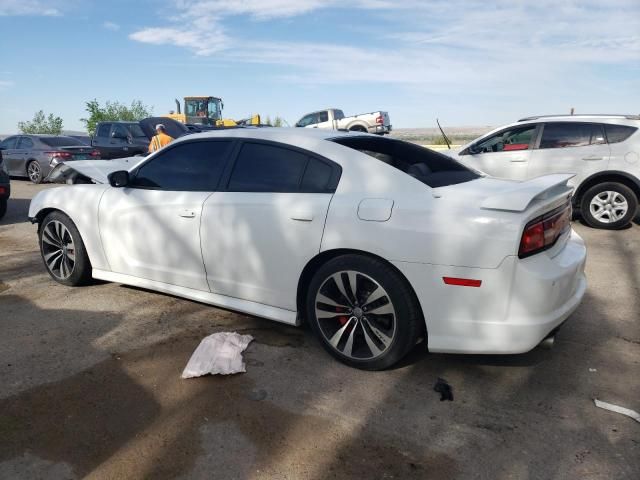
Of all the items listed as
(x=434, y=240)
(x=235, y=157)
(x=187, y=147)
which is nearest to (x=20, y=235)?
(x=187, y=147)

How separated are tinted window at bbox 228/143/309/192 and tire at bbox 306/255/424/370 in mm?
663

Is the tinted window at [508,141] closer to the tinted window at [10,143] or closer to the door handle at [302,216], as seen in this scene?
the door handle at [302,216]

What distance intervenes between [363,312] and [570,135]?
597cm

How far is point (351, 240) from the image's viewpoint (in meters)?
3.00

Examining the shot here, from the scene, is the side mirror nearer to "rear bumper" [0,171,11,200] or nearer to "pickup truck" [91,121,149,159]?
"rear bumper" [0,171,11,200]

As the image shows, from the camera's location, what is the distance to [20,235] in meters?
7.48

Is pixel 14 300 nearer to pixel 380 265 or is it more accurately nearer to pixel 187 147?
pixel 187 147

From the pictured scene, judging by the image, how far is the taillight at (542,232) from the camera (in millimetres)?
2695

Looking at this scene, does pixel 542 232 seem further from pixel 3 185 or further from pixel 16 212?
pixel 16 212

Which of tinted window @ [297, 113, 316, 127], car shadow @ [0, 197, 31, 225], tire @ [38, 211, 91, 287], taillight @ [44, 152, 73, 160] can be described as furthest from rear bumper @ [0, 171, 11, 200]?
tinted window @ [297, 113, 316, 127]

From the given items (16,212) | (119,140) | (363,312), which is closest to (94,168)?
(363,312)

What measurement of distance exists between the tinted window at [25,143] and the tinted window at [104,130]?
5.75 feet

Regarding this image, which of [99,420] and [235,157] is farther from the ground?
[235,157]

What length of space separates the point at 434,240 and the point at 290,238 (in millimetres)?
945
